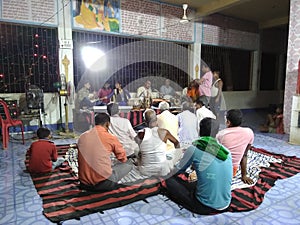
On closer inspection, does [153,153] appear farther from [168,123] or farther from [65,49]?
[65,49]

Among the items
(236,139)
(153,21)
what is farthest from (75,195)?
A: (153,21)

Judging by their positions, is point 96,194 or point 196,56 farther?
point 196,56

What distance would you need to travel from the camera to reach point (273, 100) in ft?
32.7

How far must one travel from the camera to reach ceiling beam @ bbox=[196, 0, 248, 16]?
226 inches

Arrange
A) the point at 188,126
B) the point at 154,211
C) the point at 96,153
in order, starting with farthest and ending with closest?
the point at 188,126, the point at 96,153, the point at 154,211

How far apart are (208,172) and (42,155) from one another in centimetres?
199

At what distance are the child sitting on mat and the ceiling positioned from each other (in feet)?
17.0

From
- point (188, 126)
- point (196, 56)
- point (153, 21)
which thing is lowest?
point (188, 126)

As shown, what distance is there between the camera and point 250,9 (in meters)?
7.34

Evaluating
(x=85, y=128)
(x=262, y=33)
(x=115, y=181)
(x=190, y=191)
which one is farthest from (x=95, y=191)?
(x=262, y=33)

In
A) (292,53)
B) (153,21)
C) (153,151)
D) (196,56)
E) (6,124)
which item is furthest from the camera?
(196,56)

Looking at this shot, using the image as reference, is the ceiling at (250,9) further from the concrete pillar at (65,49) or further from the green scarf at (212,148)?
the green scarf at (212,148)

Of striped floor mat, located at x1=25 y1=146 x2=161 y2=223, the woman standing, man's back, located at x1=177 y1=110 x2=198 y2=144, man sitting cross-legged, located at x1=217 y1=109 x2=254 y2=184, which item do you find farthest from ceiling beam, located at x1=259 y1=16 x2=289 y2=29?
striped floor mat, located at x1=25 y1=146 x2=161 y2=223

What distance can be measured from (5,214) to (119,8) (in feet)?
17.2
